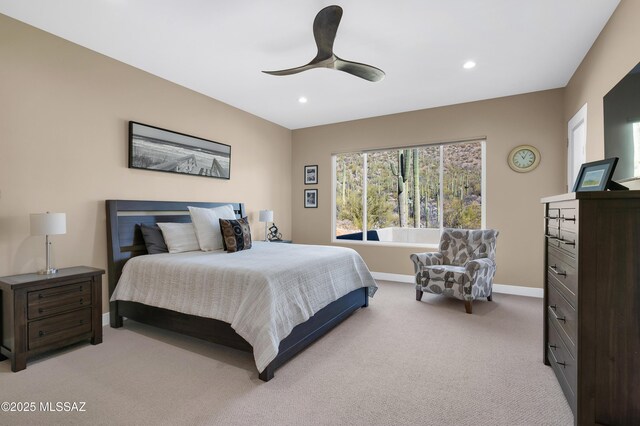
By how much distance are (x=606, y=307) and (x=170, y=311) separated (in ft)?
9.86

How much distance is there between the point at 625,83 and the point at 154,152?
4.33 m

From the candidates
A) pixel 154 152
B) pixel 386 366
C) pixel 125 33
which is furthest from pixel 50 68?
pixel 386 366

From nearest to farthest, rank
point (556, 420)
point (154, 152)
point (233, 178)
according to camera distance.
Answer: point (556, 420), point (154, 152), point (233, 178)

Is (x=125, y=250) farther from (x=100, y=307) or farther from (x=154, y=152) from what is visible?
(x=154, y=152)

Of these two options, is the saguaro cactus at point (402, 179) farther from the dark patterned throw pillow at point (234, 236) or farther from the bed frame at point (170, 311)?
the dark patterned throw pillow at point (234, 236)

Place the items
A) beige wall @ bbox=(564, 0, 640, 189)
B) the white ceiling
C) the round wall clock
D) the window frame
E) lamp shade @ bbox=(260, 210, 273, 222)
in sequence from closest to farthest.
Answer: beige wall @ bbox=(564, 0, 640, 189) < the white ceiling < the round wall clock < the window frame < lamp shade @ bbox=(260, 210, 273, 222)

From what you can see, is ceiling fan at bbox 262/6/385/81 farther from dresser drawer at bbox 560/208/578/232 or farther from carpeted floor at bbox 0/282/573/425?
carpeted floor at bbox 0/282/573/425

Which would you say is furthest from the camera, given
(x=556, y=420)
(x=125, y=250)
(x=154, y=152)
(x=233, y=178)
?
(x=233, y=178)

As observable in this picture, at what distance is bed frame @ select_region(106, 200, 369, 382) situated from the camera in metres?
2.46

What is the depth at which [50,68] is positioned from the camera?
9.48 ft

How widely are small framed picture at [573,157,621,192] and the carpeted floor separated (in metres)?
1.32

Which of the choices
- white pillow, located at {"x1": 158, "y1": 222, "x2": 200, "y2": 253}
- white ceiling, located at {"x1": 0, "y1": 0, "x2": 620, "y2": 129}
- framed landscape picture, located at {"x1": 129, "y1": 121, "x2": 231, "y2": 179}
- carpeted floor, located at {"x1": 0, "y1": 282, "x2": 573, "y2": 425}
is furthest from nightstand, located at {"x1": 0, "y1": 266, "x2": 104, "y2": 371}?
white ceiling, located at {"x1": 0, "y1": 0, "x2": 620, "y2": 129}

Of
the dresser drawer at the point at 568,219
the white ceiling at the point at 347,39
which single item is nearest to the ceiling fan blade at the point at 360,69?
the white ceiling at the point at 347,39

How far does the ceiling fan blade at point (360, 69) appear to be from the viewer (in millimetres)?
2732
